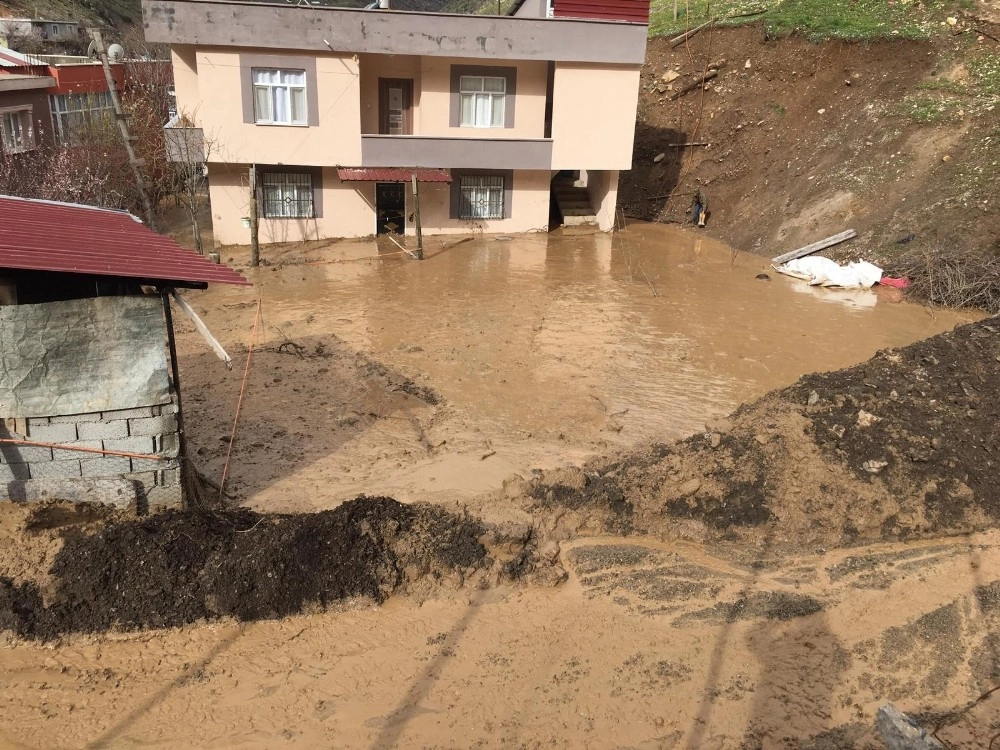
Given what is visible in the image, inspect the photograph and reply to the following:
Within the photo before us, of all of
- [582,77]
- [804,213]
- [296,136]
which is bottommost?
Result: [804,213]

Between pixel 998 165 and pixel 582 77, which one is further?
pixel 582 77

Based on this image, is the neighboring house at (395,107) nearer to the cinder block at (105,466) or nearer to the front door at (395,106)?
the front door at (395,106)

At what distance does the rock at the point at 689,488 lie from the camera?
8.16 meters

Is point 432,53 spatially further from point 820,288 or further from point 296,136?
point 820,288

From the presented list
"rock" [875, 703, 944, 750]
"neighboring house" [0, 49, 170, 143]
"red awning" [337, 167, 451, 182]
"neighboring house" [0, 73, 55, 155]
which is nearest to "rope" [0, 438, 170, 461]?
"rock" [875, 703, 944, 750]

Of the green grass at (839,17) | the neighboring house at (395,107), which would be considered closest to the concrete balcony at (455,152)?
the neighboring house at (395,107)

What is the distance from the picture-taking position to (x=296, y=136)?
65.9ft

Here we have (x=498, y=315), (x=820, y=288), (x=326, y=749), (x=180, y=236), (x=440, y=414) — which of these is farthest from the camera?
(x=180, y=236)

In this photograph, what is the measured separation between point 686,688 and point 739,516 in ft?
8.35

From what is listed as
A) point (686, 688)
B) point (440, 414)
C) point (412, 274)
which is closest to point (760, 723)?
point (686, 688)

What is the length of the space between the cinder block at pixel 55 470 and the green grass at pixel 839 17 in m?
24.5

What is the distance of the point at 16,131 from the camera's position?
22.2 metres

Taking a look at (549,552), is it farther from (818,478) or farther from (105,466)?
(105,466)

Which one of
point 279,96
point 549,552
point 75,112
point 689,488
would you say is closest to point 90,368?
point 549,552
